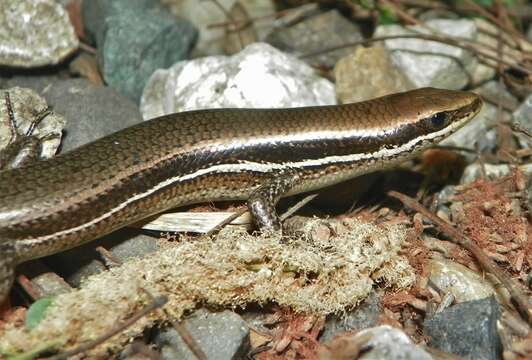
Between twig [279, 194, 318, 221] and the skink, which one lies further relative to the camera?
twig [279, 194, 318, 221]

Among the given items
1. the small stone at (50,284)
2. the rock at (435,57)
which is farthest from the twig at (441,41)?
the small stone at (50,284)

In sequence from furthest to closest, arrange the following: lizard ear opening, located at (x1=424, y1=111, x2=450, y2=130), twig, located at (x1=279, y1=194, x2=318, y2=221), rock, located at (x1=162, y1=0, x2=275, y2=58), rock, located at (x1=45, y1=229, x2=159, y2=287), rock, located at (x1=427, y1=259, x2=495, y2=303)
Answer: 1. rock, located at (x1=162, y1=0, x2=275, y2=58)
2. twig, located at (x1=279, y1=194, x2=318, y2=221)
3. lizard ear opening, located at (x1=424, y1=111, x2=450, y2=130)
4. rock, located at (x1=45, y1=229, x2=159, y2=287)
5. rock, located at (x1=427, y1=259, x2=495, y2=303)

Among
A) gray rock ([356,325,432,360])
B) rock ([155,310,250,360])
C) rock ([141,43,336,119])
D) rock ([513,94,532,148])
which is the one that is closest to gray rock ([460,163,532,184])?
rock ([513,94,532,148])

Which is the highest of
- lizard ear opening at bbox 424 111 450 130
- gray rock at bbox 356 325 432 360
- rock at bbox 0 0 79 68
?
rock at bbox 0 0 79 68

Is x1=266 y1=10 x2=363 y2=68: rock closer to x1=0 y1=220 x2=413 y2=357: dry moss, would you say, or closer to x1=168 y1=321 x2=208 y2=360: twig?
x1=0 y1=220 x2=413 y2=357: dry moss

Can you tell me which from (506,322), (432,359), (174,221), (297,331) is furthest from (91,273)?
(506,322)

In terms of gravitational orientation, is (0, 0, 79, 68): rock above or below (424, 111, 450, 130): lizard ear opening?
above

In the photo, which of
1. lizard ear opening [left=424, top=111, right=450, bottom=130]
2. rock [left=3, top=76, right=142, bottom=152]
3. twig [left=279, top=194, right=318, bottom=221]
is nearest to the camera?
lizard ear opening [left=424, top=111, right=450, bottom=130]

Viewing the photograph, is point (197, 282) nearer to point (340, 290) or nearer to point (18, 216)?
point (340, 290)
